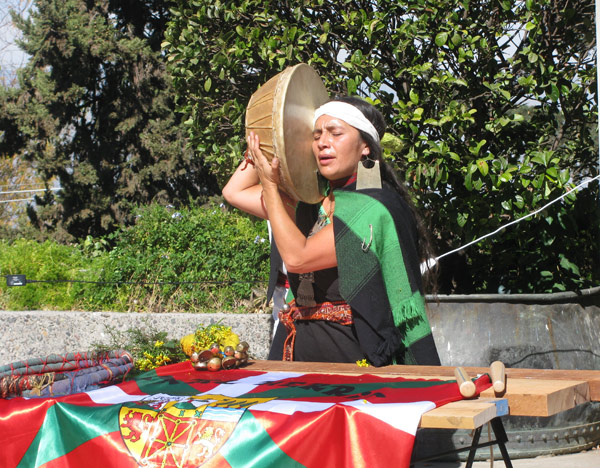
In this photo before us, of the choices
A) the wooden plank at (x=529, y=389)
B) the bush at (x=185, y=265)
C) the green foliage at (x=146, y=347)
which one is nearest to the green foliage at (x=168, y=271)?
the bush at (x=185, y=265)

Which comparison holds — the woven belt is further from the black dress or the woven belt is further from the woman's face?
the woman's face

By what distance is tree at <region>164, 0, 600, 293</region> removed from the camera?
4172mm

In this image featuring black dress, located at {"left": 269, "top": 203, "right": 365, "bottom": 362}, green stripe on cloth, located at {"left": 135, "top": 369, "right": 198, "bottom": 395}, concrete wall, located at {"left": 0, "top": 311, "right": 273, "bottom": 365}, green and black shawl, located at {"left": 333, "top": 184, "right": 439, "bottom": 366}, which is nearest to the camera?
green stripe on cloth, located at {"left": 135, "top": 369, "right": 198, "bottom": 395}

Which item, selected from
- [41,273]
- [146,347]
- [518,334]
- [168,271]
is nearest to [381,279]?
[518,334]

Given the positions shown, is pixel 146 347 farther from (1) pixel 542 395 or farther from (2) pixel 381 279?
(1) pixel 542 395

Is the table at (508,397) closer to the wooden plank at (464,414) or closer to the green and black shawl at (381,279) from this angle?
the wooden plank at (464,414)

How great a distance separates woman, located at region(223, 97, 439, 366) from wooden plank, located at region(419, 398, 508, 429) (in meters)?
0.63

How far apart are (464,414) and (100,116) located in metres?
11.5

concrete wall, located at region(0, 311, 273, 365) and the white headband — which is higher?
the white headband

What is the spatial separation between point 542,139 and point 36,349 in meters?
3.95

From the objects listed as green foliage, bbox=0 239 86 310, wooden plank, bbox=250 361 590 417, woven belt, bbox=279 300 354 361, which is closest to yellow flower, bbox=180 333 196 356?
woven belt, bbox=279 300 354 361

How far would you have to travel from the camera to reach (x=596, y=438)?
450cm

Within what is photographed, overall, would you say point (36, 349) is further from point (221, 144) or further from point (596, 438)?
point (596, 438)

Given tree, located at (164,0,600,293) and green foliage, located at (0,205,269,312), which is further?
green foliage, located at (0,205,269,312)
